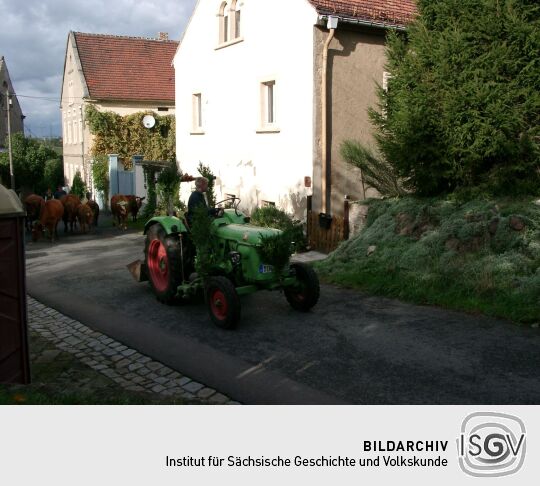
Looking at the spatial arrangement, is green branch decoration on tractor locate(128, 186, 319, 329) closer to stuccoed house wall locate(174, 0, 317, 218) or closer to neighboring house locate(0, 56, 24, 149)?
stuccoed house wall locate(174, 0, 317, 218)

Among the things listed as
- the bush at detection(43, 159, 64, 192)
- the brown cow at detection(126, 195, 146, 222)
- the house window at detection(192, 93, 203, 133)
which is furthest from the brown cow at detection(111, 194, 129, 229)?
the bush at detection(43, 159, 64, 192)

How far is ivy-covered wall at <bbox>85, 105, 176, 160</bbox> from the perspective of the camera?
94.6 ft

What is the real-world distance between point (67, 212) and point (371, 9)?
1164 centimetres

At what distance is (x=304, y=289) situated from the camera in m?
8.36

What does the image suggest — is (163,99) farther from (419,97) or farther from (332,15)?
(419,97)

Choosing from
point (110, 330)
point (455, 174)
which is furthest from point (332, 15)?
point (110, 330)

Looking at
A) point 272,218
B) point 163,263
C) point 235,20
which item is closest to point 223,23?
point 235,20

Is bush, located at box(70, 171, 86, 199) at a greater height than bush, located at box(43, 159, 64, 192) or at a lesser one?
lesser

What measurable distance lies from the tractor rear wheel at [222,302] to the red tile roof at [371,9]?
864 centimetres

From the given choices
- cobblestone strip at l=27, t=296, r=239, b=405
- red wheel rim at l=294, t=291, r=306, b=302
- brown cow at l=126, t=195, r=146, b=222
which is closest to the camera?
cobblestone strip at l=27, t=296, r=239, b=405

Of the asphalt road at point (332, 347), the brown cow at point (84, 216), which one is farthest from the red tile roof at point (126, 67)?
the asphalt road at point (332, 347)

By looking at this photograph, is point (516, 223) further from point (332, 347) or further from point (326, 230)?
point (326, 230)

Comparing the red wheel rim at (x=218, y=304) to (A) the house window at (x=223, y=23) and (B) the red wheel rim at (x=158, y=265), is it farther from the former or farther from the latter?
(A) the house window at (x=223, y=23)

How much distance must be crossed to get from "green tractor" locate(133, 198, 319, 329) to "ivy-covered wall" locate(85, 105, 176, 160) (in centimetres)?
2011
